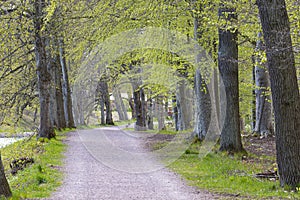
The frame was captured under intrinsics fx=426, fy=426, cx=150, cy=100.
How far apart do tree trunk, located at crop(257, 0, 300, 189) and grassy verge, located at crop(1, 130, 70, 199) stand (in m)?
4.83

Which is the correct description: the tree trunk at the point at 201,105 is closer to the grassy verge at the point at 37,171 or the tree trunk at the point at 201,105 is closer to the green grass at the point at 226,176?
the green grass at the point at 226,176

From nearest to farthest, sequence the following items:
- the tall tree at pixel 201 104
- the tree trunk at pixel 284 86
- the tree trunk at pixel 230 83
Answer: the tree trunk at pixel 284 86, the tree trunk at pixel 230 83, the tall tree at pixel 201 104

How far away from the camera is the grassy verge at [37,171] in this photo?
8.88 metres

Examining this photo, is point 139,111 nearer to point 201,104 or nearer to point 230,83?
point 201,104

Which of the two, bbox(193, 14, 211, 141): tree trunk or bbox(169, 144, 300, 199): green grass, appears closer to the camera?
bbox(169, 144, 300, 199): green grass

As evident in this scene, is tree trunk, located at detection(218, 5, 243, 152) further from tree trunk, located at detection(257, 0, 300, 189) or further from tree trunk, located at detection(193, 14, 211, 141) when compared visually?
tree trunk, located at detection(257, 0, 300, 189)

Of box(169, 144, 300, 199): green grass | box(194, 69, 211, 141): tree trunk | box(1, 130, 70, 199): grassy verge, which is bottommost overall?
box(169, 144, 300, 199): green grass

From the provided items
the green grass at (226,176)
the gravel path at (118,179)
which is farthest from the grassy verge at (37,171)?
the green grass at (226,176)

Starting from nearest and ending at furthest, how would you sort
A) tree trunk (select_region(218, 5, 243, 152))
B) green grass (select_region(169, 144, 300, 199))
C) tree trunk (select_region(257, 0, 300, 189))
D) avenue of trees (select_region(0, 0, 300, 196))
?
tree trunk (select_region(257, 0, 300, 189)), avenue of trees (select_region(0, 0, 300, 196)), green grass (select_region(169, 144, 300, 199)), tree trunk (select_region(218, 5, 243, 152))

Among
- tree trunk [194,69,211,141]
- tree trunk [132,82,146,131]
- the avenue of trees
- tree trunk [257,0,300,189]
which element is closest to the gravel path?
tree trunk [257,0,300,189]

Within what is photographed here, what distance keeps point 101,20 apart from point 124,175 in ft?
15.0

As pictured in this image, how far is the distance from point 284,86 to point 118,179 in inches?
182

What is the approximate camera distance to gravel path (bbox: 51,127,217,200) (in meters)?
8.65

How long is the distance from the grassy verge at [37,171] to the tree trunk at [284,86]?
4827 mm
